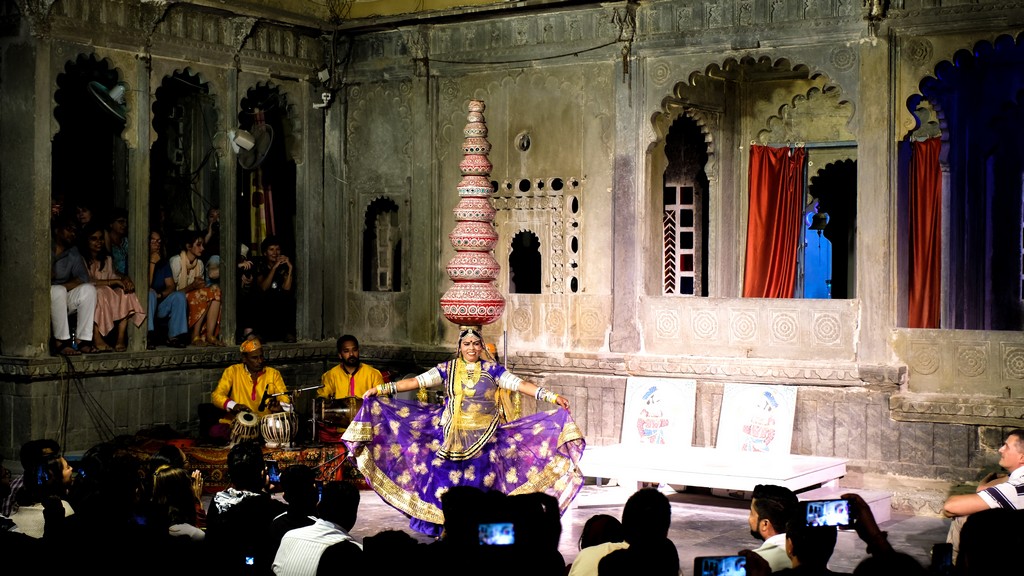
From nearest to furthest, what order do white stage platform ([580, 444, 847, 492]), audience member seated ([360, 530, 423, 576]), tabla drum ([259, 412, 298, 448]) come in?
audience member seated ([360, 530, 423, 576]), white stage platform ([580, 444, 847, 492]), tabla drum ([259, 412, 298, 448])

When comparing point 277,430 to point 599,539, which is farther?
point 277,430

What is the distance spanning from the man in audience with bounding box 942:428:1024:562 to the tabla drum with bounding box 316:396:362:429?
6687mm

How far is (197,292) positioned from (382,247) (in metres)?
2.22

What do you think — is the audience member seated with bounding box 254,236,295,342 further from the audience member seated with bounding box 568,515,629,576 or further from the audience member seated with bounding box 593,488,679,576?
the audience member seated with bounding box 593,488,679,576

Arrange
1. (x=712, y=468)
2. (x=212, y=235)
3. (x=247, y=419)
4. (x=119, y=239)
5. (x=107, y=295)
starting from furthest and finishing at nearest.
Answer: (x=212, y=235) → (x=119, y=239) → (x=107, y=295) → (x=247, y=419) → (x=712, y=468)

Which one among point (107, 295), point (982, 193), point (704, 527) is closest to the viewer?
point (704, 527)

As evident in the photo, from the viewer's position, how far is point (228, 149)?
14508mm

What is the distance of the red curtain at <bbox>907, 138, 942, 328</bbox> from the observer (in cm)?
1434

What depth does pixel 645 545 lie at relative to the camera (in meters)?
5.70

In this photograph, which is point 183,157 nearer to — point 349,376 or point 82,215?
point 82,215

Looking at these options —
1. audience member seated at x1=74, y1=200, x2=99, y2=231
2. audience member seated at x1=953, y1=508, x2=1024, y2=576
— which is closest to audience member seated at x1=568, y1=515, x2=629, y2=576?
audience member seated at x1=953, y1=508, x2=1024, y2=576

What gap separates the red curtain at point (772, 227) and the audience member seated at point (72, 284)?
6842mm

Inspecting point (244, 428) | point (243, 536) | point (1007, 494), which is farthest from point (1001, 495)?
point (244, 428)

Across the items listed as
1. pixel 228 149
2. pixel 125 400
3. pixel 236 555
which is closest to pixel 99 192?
pixel 228 149
